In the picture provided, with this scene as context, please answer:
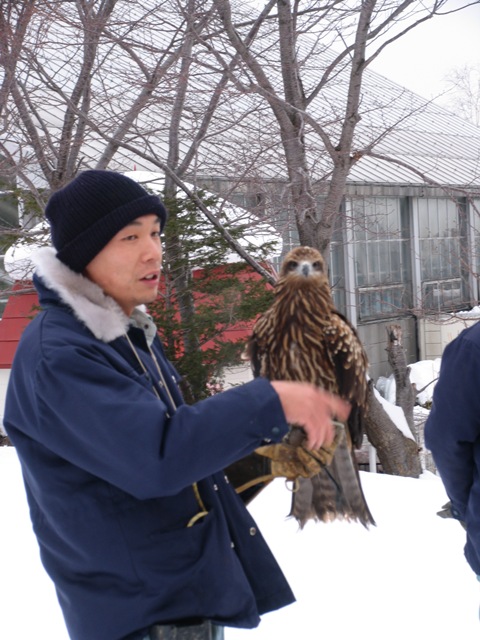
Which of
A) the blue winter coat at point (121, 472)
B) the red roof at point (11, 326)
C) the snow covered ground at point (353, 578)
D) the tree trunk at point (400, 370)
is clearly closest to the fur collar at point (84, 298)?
the blue winter coat at point (121, 472)

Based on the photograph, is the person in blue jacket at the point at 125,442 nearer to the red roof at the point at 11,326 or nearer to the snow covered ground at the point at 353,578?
the snow covered ground at the point at 353,578

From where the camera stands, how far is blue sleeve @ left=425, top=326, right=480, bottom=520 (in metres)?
2.35

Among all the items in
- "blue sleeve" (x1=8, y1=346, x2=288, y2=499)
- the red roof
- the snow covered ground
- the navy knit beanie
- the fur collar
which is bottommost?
the snow covered ground

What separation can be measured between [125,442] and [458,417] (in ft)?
4.11

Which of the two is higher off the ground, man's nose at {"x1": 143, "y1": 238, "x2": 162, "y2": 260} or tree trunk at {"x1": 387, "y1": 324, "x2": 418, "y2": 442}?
man's nose at {"x1": 143, "y1": 238, "x2": 162, "y2": 260}

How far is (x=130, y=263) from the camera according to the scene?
1866 mm

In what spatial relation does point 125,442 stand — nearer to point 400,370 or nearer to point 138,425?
point 138,425

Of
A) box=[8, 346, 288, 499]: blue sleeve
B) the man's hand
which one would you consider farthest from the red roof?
the man's hand

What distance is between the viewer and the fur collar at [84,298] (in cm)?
176

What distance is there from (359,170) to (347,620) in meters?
12.3

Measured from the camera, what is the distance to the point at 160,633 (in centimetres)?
177

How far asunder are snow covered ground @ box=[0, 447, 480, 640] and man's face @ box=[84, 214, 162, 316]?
2379 millimetres

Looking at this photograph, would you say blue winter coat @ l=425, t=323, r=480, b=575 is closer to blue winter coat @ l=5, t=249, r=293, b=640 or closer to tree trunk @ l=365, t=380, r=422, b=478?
blue winter coat @ l=5, t=249, r=293, b=640

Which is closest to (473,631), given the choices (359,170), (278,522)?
(278,522)
